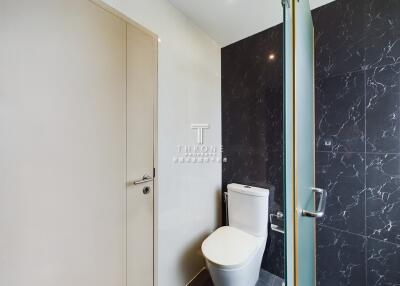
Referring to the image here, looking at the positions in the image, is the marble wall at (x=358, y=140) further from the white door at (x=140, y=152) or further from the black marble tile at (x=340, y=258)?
the white door at (x=140, y=152)

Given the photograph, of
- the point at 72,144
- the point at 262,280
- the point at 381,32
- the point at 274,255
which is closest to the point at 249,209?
the point at 274,255

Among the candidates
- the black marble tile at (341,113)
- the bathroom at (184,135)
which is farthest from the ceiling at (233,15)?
the black marble tile at (341,113)

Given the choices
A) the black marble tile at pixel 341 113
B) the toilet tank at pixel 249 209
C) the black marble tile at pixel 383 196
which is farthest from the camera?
the toilet tank at pixel 249 209

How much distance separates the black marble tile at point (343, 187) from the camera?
4.14 ft

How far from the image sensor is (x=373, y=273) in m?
1.22

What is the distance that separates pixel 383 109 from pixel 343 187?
0.56 metres

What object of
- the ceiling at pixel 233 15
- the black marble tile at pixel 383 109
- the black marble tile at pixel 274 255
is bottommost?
the black marble tile at pixel 274 255

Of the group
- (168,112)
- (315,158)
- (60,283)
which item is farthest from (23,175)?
(315,158)

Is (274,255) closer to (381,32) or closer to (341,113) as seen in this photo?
(341,113)

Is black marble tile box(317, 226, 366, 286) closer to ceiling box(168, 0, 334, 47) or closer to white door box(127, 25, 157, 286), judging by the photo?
white door box(127, 25, 157, 286)

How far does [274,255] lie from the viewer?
167 centimetres

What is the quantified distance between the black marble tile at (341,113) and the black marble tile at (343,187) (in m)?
0.07

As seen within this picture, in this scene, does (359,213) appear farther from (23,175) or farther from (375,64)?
(23,175)

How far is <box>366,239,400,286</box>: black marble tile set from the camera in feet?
3.76
